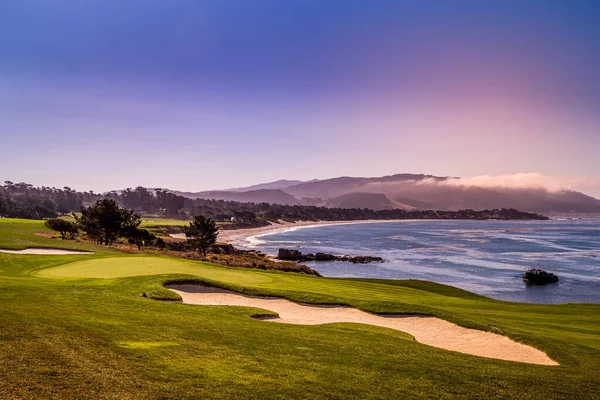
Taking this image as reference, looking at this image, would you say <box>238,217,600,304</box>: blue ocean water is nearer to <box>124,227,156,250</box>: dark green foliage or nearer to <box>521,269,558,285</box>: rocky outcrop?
<box>521,269,558,285</box>: rocky outcrop

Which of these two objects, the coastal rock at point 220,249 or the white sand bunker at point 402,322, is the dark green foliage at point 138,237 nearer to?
the coastal rock at point 220,249

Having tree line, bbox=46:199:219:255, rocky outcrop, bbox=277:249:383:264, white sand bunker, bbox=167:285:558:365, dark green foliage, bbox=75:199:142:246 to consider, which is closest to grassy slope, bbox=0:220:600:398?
white sand bunker, bbox=167:285:558:365

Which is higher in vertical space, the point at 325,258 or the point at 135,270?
the point at 135,270

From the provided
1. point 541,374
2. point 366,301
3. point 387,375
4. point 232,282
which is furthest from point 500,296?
point 387,375

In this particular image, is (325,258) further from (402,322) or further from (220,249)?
(402,322)

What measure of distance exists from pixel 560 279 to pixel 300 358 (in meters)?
66.3

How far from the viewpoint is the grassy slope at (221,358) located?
29.7ft

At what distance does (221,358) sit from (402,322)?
12855mm

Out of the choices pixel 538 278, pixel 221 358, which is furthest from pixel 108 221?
pixel 538 278

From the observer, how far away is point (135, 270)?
99.8ft

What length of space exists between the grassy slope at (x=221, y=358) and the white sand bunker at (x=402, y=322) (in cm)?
95

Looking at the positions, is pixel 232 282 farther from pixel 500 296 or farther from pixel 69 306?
pixel 500 296

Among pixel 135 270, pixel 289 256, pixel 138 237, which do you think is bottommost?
pixel 289 256

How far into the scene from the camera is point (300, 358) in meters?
12.1
